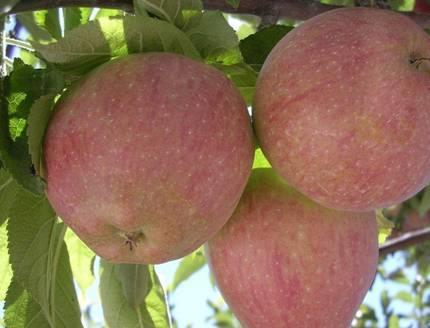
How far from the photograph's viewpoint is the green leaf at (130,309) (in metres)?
2.01

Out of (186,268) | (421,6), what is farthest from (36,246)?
(421,6)

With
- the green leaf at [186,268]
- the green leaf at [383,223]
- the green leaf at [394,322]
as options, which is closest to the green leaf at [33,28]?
the green leaf at [186,268]

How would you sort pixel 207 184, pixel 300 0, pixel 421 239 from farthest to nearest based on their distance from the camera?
pixel 421 239 < pixel 300 0 < pixel 207 184

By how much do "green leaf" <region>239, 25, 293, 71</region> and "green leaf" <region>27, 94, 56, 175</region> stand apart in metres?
0.47

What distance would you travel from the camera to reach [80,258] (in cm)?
215

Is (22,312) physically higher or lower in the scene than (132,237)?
lower

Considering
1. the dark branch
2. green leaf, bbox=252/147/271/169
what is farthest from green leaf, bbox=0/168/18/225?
the dark branch

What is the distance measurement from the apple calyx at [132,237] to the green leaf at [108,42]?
366 millimetres

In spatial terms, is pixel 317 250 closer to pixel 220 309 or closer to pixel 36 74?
pixel 36 74

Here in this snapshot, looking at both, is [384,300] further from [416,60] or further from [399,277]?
[416,60]

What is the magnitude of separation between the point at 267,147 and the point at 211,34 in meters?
0.27

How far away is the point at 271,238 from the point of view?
1.62 meters

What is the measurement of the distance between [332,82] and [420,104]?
6.4 inches

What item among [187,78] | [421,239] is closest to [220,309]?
[421,239]
